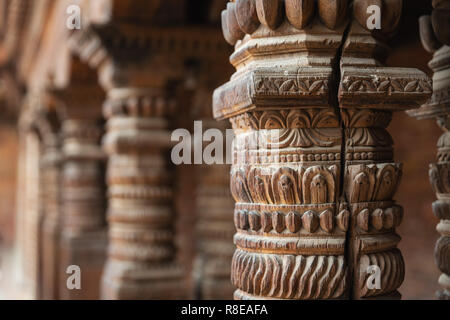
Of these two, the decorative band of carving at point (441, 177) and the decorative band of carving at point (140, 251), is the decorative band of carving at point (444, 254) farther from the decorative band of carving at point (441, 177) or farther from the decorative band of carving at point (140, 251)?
the decorative band of carving at point (140, 251)

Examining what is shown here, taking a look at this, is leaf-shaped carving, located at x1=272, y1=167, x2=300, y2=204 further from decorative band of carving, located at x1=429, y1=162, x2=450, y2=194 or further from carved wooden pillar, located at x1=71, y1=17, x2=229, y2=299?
carved wooden pillar, located at x1=71, y1=17, x2=229, y2=299

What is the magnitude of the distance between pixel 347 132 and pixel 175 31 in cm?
299

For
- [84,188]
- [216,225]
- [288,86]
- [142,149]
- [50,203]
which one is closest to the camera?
[288,86]

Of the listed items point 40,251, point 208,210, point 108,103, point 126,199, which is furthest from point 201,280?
point 40,251

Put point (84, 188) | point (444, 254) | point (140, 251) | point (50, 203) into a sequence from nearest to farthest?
1. point (444, 254)
2. point (140, 251)
3. point (84, 188)
4. point (50, 203)

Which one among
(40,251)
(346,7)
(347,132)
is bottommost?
(40,251)

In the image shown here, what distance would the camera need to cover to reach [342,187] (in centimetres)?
205

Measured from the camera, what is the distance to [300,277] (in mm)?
2002

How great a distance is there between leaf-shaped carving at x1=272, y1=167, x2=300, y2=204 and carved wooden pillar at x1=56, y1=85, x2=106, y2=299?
18.3ft

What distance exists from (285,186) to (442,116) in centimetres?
80

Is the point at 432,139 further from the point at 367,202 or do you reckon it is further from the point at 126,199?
the point at 367,202

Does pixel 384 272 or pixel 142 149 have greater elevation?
pixel 142 149

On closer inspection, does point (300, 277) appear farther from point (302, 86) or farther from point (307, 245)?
point (302, 86)

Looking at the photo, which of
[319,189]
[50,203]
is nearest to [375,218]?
[319,189]
